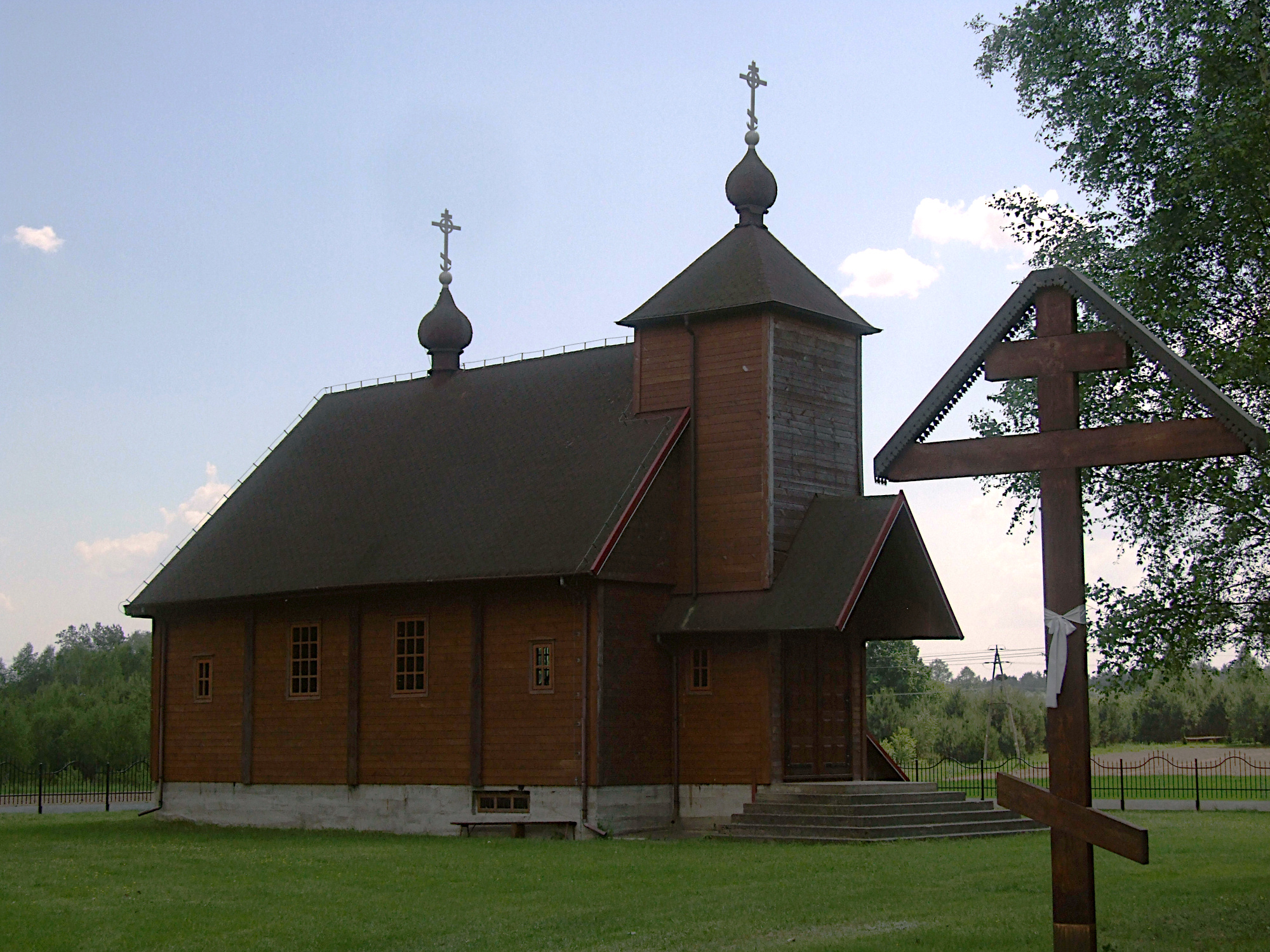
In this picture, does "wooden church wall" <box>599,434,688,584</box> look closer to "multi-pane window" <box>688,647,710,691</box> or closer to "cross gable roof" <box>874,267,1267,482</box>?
"multi-pane window" <box>688,647,710,691</box>

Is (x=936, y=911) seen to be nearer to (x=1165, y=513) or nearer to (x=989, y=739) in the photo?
(x=1165, y=513)

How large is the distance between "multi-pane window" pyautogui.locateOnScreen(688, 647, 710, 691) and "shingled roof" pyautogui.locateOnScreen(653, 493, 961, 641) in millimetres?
658

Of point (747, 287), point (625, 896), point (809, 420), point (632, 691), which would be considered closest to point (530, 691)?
point (632, 691)

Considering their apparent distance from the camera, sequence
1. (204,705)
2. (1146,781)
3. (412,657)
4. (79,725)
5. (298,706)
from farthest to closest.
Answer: (79,725) → (1146,781) → (204,705) → (298,706) → (412,657)

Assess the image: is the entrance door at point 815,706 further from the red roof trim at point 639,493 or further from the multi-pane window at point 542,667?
the multi-pane window at point 542,667

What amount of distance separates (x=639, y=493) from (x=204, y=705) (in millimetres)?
10334

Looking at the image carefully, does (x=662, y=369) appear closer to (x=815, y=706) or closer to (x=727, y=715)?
(x=727, y=715)

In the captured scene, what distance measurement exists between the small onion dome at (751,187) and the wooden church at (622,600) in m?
0.05

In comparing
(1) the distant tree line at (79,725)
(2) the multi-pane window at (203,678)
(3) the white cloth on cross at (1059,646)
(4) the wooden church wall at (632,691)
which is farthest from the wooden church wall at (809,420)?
(1) the distant tree line at (79,725)

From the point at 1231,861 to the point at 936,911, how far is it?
17.2 ft

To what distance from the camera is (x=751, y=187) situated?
88.5 ft

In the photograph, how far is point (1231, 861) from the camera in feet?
56.1

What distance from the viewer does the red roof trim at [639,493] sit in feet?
76.9

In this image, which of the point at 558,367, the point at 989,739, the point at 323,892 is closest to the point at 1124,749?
the point at 989,739
